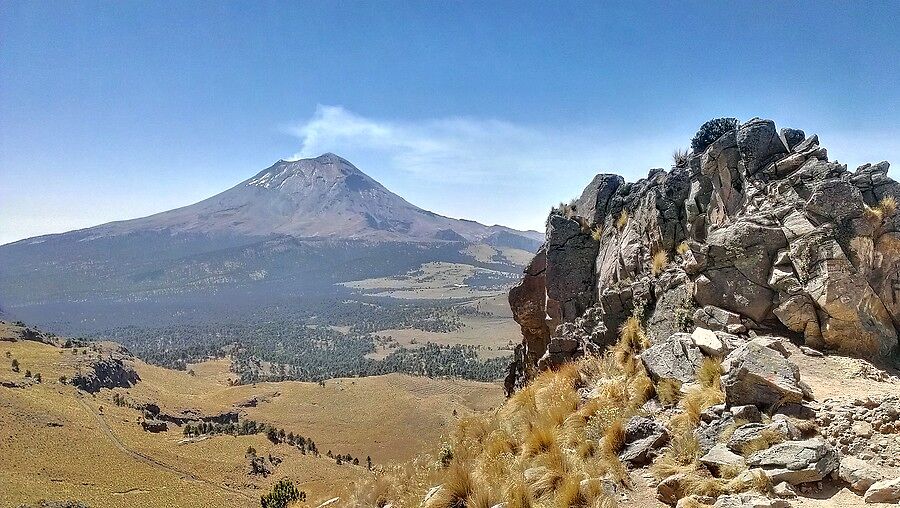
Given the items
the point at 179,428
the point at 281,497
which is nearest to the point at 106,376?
the point at 179,428

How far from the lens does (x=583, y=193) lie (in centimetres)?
1894

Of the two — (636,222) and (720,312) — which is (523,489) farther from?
(636,222)

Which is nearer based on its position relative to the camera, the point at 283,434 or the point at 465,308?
the point at 283,434

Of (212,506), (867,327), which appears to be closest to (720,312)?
(867,327)

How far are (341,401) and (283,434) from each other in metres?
16.1

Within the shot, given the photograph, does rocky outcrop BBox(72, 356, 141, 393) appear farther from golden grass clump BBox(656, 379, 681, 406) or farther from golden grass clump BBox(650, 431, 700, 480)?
golden grass clump BBox(650, 431, 700, 480)

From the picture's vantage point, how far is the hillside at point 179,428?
31219mm

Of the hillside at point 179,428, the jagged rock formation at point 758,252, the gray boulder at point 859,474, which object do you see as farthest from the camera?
the hillside at point 179,428

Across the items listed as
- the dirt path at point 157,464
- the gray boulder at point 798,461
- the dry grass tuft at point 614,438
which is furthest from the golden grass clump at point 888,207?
the dirt path at point 157,464

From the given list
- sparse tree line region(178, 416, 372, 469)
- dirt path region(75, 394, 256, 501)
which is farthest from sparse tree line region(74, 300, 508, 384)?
dirt path region(75, 394, 256, 501)

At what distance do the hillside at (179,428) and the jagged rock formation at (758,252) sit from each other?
Result: 19.2 feet

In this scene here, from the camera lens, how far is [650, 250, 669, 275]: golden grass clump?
12.1 m

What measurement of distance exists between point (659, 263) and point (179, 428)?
53.3 meters

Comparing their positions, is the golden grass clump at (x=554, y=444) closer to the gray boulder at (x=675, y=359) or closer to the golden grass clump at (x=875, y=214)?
the gray boulder at (x=675, y=359)
